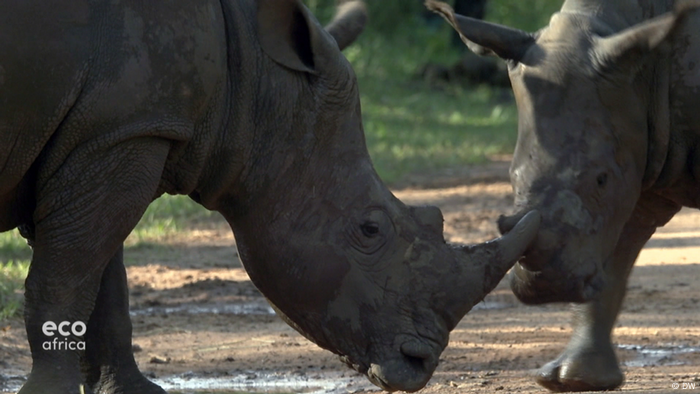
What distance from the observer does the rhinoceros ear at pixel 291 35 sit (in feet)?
15.2

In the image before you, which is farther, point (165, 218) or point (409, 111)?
point (409, 111)

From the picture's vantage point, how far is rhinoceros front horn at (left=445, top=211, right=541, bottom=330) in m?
A: 4.76

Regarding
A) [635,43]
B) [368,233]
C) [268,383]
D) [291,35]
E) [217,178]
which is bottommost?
[268,383]

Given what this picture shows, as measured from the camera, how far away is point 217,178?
15.3 ft

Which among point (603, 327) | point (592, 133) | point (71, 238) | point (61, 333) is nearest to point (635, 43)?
point (592, 133)

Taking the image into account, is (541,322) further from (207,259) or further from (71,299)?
(71,299)

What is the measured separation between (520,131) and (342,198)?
1447 millimetres

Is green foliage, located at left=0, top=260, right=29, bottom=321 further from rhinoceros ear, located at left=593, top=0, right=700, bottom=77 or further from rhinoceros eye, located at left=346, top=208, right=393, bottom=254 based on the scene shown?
rhinoceros ear, located at left=593, top=0, right=700, bottom=77

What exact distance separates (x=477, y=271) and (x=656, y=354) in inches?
85.9

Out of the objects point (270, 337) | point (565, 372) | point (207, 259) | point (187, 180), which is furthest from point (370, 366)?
point (207, 259)

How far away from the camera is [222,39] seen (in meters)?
4.50

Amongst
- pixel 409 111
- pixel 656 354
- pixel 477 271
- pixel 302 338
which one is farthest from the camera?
pixel 409 111

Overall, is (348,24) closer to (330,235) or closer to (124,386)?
(330,235)

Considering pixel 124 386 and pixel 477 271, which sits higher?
pixel 477 271
